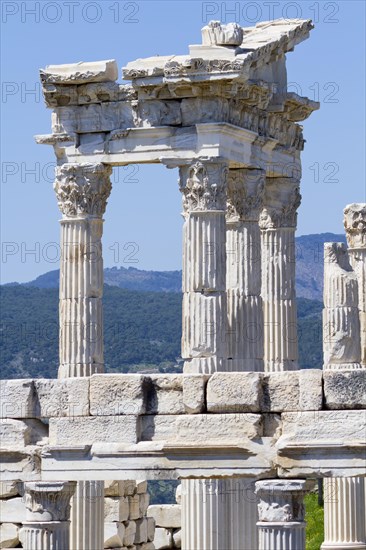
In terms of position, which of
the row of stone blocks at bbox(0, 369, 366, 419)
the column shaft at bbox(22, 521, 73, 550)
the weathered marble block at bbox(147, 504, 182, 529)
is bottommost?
the column shaft at bbox(22, 521, 73, 550)

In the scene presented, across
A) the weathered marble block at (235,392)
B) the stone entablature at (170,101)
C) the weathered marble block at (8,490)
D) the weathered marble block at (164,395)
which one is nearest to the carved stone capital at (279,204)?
the stone entablature at (170,101)

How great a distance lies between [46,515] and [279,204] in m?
20.7

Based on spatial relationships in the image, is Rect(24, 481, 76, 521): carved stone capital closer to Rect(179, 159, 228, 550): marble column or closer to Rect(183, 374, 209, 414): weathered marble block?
Rect(183, 374, 209, 414): weathered marble block

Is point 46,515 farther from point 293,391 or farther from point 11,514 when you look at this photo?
point 11,514

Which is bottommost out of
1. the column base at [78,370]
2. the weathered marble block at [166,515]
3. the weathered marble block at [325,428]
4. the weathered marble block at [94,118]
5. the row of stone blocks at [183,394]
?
the weathered marble block at [166,515]

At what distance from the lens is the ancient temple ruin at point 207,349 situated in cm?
4169

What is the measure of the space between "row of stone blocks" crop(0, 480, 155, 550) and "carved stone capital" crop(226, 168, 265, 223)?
292 inches

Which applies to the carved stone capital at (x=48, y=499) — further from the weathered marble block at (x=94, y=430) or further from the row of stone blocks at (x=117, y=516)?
the row of stone blocks at (x=117, y=516)

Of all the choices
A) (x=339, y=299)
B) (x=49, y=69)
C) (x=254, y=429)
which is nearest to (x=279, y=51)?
(x=49, y=69)

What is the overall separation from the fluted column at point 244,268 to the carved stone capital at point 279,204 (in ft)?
5.88

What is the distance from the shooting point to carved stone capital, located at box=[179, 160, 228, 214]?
2279 inches

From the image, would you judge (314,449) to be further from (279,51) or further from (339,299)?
(279,51)

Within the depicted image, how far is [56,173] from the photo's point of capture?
5953cm

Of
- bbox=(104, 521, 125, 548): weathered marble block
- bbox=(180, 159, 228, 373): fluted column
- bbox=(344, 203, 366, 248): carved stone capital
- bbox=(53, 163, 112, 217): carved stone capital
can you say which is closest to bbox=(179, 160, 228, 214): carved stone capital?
bbox=(180, 159, 228, 373): fluted column
